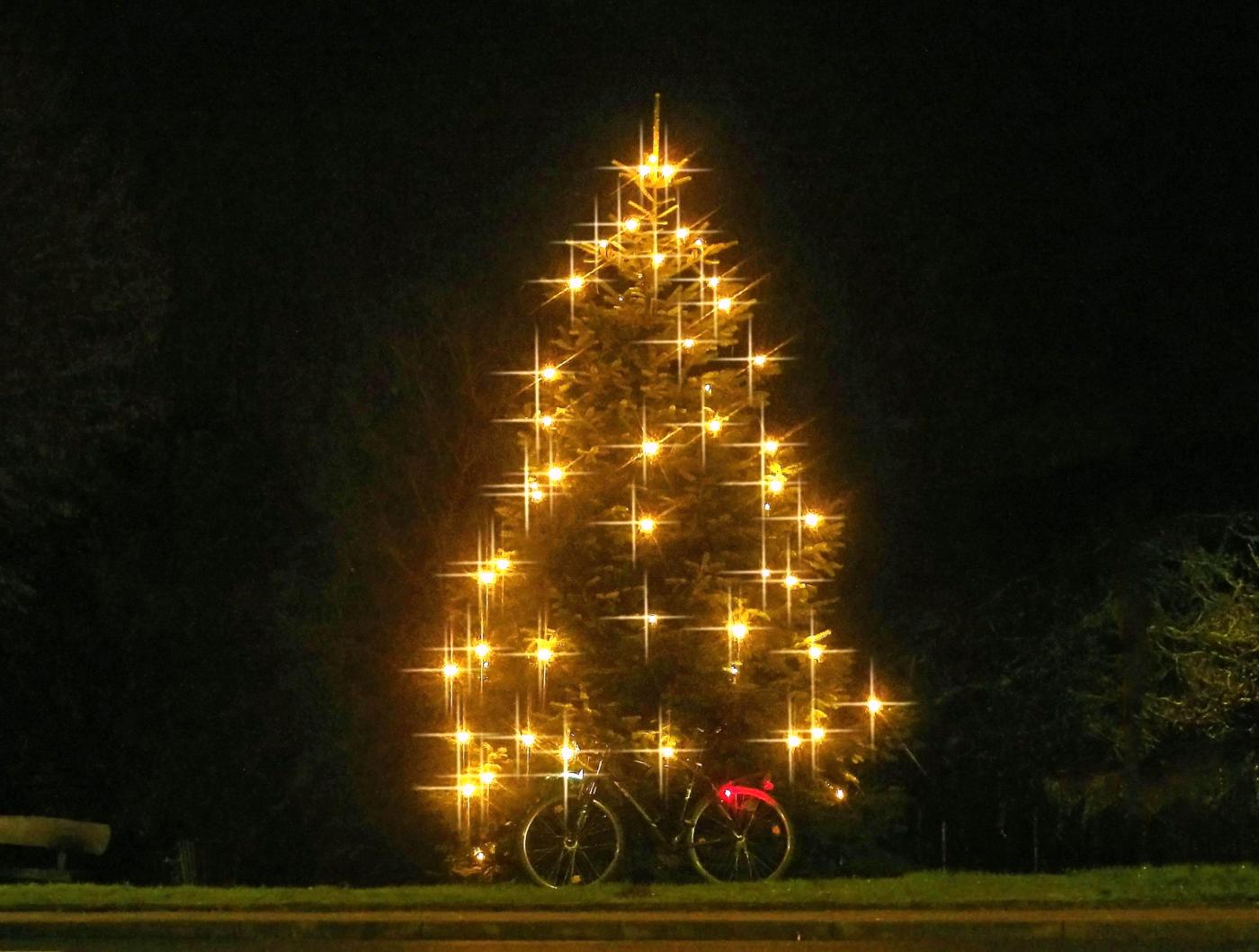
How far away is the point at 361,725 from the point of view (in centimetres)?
2448

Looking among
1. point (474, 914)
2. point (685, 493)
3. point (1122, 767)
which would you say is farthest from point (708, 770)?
point (1122, 767)

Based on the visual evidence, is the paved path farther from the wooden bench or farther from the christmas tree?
the wooden bench

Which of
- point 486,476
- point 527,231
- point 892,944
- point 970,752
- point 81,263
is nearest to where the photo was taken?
point 892,944

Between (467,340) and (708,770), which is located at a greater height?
(467,340)

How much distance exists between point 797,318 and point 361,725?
8151 mm

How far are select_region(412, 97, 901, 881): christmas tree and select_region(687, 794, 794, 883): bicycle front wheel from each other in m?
0.77

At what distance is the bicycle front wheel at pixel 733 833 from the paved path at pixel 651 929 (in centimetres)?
192

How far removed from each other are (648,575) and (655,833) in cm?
230

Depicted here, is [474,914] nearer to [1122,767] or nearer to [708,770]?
[708,770]

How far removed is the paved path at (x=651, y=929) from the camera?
11930 millimetres

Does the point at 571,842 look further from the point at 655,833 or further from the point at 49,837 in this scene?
the point at 49,837

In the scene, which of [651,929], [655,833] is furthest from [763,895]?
[655,833]

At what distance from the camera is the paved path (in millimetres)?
11930

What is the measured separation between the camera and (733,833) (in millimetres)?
14781
